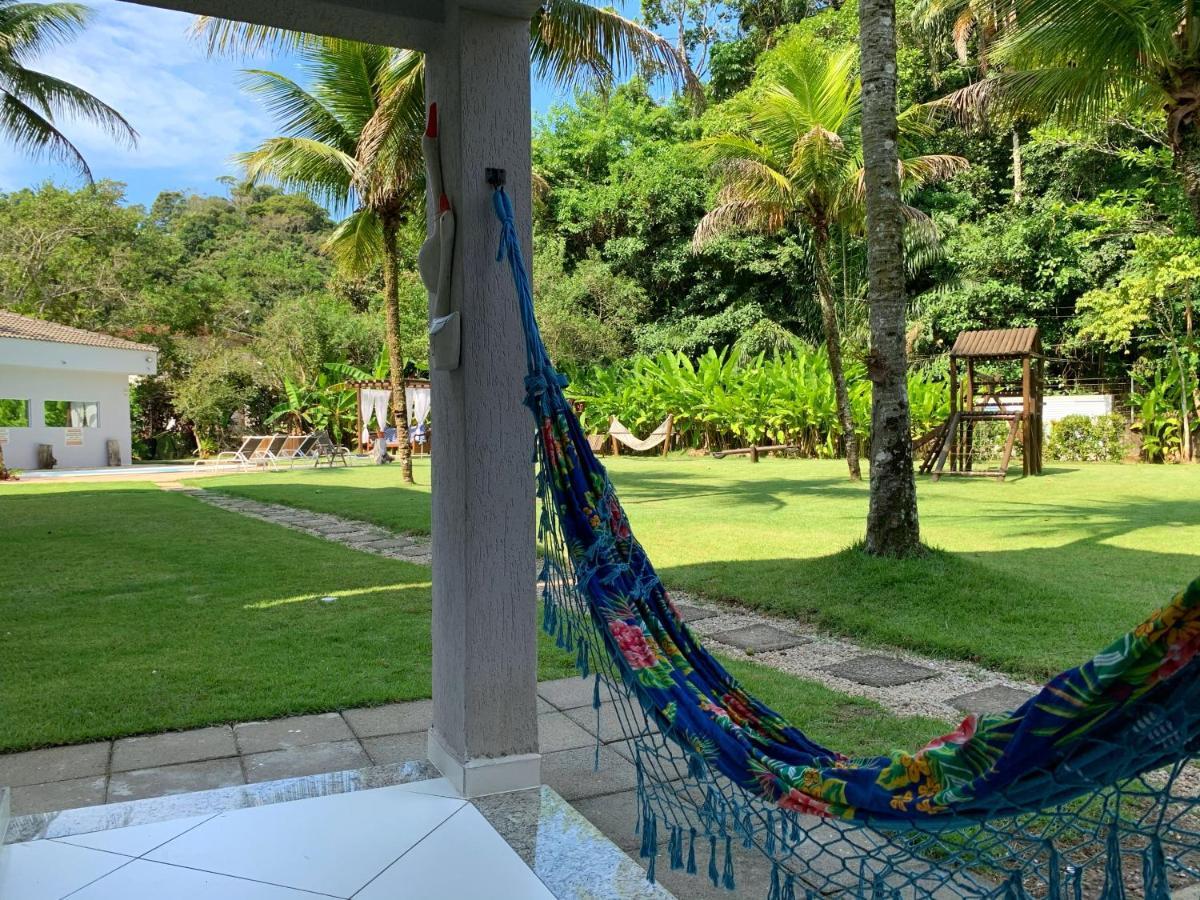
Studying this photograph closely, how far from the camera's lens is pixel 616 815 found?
212 centimetres

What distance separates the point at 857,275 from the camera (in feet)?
59.8

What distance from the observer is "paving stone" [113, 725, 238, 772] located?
2576 millimetres

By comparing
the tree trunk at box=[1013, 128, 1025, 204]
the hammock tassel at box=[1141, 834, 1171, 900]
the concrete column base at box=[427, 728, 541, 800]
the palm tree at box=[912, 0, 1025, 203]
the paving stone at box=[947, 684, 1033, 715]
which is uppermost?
the palm tree at box=[912, 0, 1025, 203]

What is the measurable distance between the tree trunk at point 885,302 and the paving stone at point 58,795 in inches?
147

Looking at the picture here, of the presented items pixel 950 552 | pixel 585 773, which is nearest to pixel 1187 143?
pixel 950 552

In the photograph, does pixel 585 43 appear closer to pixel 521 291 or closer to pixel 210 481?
pixel 521 291

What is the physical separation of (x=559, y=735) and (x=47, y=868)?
4.35ft

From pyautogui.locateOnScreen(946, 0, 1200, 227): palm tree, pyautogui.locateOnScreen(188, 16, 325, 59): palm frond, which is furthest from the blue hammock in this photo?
pyautogui.locateOnScreen(188, 16, 325, 59): palm frond

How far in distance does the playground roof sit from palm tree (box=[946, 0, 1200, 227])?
3727 mm

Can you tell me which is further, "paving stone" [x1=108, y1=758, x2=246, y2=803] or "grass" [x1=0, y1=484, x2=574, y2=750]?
"grass" [x1=0, y1=484, x2=574, y2=750]

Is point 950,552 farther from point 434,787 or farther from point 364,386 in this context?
point 364,386

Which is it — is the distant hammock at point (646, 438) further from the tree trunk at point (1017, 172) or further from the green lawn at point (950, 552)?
the tree trunk at point (1017, 172)

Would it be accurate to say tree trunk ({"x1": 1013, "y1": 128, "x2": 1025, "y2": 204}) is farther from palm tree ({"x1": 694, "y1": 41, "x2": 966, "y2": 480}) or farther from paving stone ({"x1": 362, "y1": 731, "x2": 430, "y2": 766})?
paving stone ({"x1": 362, "y1": 731, "x2": 430, "y2": 766})

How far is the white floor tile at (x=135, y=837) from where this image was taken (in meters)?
1.94
